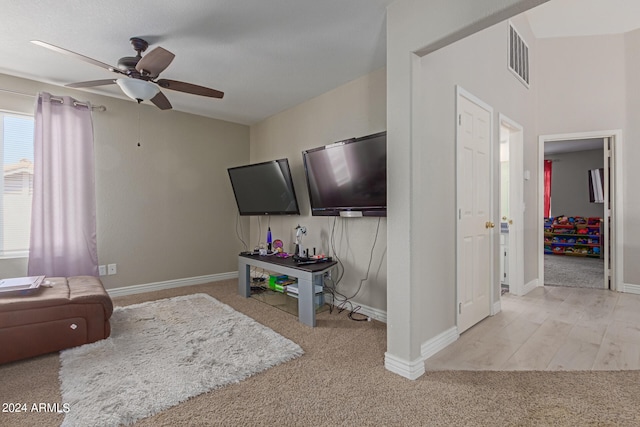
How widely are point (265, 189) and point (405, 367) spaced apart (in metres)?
2.61

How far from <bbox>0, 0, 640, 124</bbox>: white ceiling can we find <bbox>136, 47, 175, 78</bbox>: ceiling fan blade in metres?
0.32

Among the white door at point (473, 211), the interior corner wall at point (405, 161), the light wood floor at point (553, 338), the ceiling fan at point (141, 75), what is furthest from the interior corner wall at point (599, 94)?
the ceiling fan at point (141, 75)

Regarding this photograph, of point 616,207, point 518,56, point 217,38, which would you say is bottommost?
point 616,207

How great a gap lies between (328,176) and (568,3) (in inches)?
138

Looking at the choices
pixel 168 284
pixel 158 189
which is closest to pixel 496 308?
pixel 168 284

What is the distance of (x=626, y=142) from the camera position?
12.6 ft

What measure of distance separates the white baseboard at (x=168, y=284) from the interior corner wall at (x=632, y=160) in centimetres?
522

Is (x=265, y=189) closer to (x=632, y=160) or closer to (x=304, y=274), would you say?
(x=304, y=274)

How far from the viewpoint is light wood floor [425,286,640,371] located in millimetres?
2070

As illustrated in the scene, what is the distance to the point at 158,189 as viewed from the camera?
4016 millimetres

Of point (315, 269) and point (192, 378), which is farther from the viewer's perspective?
point (315, 269)

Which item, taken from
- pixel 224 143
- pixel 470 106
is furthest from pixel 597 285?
pixel 224 143

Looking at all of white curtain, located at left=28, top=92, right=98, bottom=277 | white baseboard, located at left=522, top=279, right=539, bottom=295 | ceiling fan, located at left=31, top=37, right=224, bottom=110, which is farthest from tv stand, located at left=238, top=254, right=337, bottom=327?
white baseboard, located at left=522, top=279, right=539, bottom=295

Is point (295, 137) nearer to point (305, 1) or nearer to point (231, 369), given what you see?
point (305, 1)
